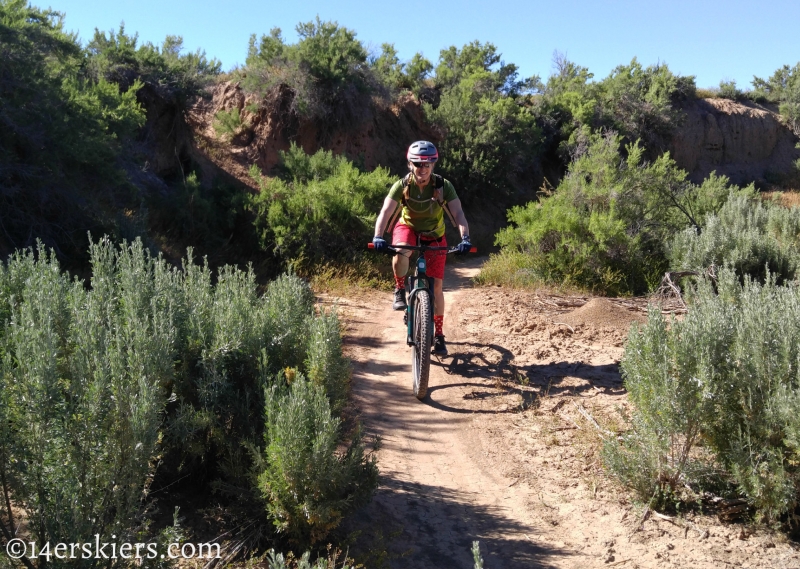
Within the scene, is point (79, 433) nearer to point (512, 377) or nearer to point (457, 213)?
point (457, 213)

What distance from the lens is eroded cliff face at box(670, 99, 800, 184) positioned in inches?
1035

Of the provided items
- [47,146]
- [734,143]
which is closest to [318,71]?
[47,146]

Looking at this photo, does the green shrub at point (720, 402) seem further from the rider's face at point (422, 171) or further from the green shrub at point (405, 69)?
the green shrub at point (405, 69)

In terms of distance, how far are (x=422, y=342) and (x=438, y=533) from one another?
210cm

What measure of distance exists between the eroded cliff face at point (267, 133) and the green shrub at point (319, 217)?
3.01 metres

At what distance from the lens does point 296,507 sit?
3.35 m

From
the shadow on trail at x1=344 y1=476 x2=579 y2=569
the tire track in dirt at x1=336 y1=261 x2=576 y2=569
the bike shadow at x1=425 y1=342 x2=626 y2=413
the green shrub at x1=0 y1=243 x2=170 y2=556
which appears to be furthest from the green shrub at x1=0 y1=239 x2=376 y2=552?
the bike shadow at x1=425 y1=342 x2=626 y2=413

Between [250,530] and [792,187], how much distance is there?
29.9 m

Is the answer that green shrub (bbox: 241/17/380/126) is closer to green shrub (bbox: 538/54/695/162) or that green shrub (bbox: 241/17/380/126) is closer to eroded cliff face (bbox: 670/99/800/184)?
green shrub (bbox: 538/54/695/162)

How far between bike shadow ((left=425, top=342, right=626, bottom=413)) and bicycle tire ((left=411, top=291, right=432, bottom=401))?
7.8 inches

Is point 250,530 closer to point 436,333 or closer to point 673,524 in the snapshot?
point 673,524

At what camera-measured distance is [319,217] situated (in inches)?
458

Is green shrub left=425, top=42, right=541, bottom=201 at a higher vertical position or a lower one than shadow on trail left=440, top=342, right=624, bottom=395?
higher

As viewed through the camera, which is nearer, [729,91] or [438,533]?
[438,533]
